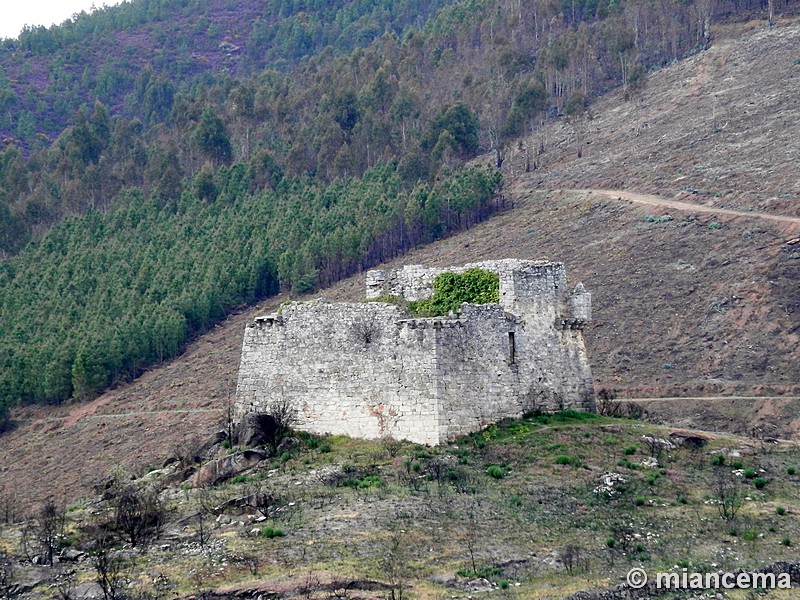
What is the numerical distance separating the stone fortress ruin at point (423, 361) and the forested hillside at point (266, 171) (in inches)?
1516

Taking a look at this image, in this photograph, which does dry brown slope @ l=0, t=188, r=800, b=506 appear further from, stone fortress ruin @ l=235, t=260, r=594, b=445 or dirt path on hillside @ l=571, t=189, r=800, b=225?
stone fortress ruin @ l=235, t=260, r=594, b=445

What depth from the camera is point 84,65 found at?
167375 millimetres

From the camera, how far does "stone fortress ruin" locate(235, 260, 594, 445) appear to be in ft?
105

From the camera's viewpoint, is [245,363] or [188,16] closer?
[245,363]

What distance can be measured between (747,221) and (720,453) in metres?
37.7

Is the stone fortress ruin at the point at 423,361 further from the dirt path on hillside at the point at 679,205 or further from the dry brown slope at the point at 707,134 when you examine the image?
the dry brown slope at the point at 707,134

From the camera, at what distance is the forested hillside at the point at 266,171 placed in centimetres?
7688

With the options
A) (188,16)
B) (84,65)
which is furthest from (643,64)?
(188,16)

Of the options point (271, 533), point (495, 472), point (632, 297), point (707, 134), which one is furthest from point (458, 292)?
point (707, 134)

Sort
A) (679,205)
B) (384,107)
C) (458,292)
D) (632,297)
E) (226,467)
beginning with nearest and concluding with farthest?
1. (226,467)
2. (458,292)
3. (632,297)
4. (679,205)
5. (384,107)

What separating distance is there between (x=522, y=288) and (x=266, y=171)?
65882mm

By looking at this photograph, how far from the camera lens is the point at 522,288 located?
115 feet

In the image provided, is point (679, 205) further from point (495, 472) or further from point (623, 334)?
point (495, 472)

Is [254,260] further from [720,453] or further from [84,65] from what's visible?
[84,65]
